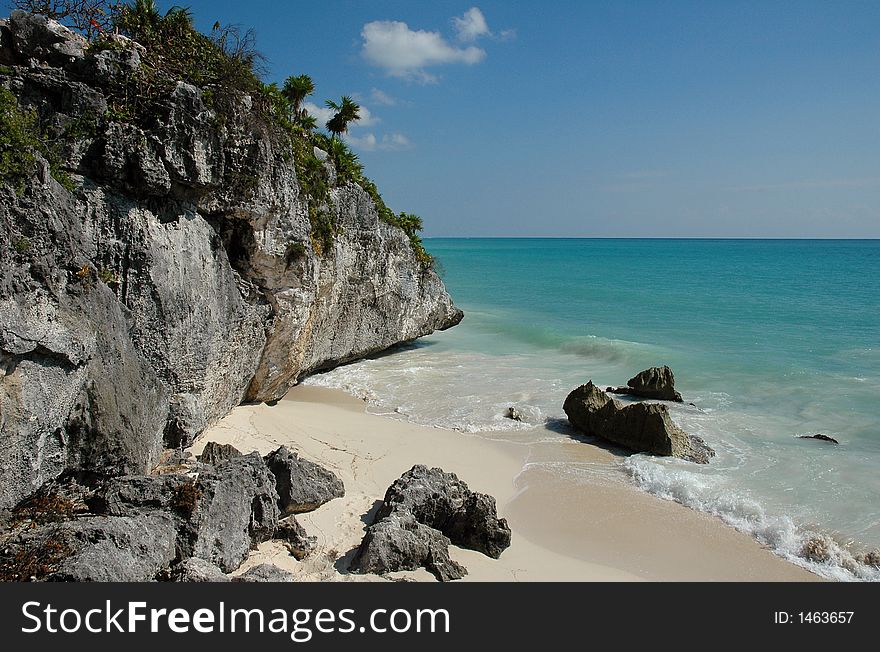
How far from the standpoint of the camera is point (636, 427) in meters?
12.8

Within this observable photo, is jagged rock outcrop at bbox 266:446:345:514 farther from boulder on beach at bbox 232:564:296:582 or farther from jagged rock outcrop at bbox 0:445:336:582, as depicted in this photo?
boulder on beach at bbox 232:564:296:582

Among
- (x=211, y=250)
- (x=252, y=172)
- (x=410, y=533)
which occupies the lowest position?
(x=410, y=533)

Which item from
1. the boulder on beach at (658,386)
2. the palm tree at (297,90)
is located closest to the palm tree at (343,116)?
the palm tree at (297,90)

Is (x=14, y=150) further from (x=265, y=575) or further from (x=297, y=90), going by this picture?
(x=297, y=90)

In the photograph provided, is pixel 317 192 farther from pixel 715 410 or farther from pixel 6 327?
pixel 715 410

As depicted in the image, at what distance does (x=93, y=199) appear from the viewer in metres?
8.46

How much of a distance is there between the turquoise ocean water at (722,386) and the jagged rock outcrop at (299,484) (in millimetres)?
5008

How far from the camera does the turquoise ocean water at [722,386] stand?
10.3 m

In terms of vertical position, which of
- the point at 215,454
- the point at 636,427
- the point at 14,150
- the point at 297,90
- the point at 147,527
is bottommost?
the point at 636,427

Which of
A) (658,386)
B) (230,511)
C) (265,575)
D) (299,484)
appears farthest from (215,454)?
(658,386)

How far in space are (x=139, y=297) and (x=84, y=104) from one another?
2.98 meters

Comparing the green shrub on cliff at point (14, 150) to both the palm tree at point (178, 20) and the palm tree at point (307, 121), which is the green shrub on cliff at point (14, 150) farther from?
the palm tree at point (307, 121)

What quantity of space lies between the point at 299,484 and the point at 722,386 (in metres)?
15.4

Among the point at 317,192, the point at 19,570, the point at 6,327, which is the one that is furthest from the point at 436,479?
the point at 317,192
